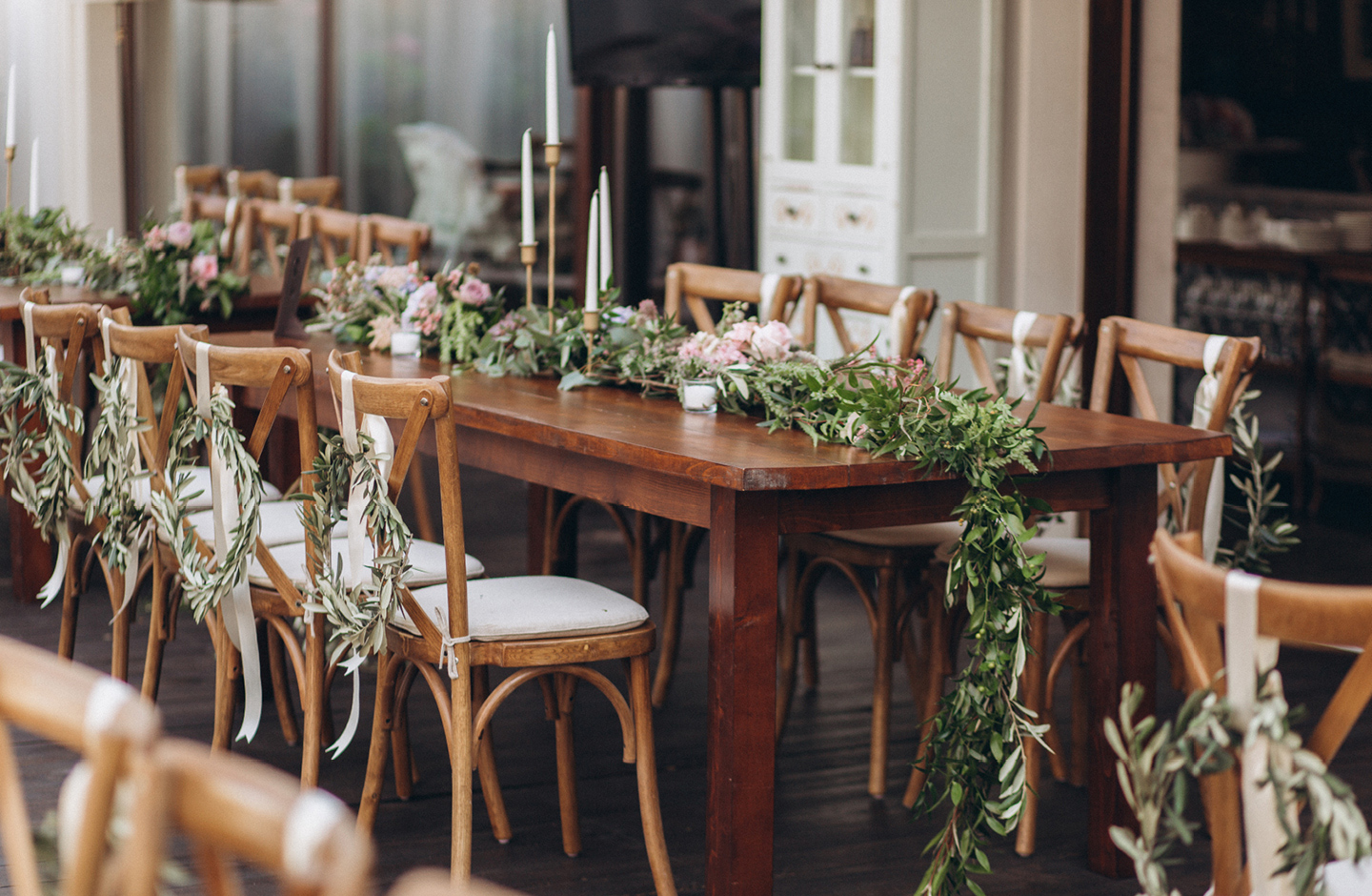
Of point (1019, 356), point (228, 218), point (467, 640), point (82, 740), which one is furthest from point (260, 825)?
point (228, 218)

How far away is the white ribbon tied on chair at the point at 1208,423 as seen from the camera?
126 inches

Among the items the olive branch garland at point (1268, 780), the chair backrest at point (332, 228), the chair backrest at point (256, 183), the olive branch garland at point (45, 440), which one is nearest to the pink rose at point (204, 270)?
the chair backrest at point (332, 228)

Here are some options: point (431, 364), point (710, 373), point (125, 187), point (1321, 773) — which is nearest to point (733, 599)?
point (710, 373)

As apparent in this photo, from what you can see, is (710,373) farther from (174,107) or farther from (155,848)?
(174,107)

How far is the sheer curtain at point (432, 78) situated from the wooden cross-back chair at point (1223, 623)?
608cm

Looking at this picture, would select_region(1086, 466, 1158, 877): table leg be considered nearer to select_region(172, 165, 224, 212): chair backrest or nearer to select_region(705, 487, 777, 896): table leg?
select_region(705, 487, 777, 896): table leg

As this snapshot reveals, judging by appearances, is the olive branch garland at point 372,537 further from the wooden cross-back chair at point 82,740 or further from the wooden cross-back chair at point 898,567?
the wooden cross-back chair at point 82,740

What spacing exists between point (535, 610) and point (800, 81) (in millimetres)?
3195

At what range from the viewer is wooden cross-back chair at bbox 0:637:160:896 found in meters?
1.22

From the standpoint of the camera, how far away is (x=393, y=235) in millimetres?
5660

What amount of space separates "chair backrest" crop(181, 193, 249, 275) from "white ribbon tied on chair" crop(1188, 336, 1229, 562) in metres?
3.55

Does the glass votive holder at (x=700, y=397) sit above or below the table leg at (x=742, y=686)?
above

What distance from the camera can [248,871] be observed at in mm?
3031

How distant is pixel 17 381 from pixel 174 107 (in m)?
6.59
